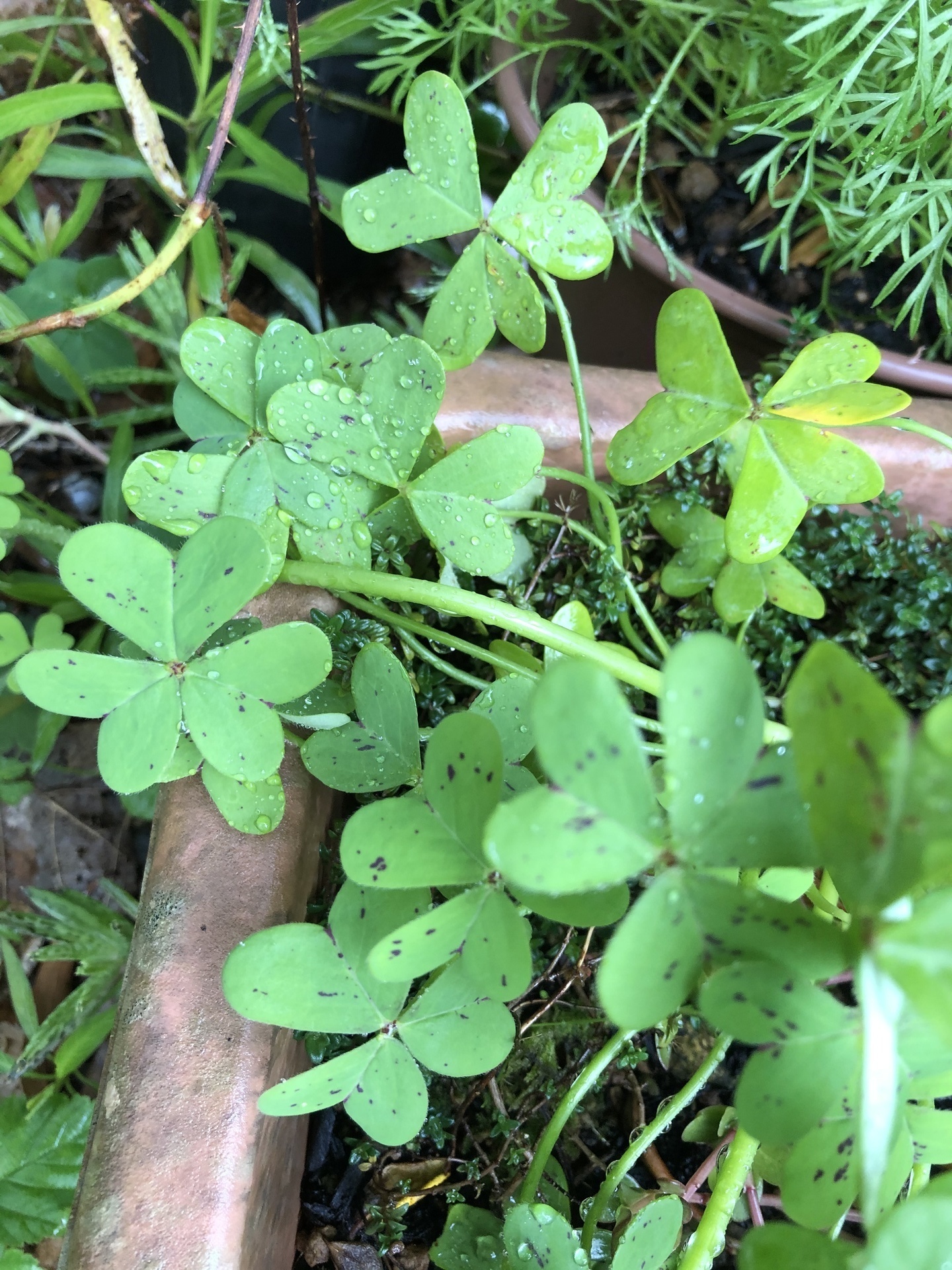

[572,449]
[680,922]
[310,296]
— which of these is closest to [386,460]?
[572,449]

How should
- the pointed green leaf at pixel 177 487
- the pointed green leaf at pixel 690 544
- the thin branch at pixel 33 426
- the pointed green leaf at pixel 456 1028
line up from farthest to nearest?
the thin branch at pixel 33 426
the pointed green leaf at pixel 690 544
the pointed green leaf at pixel 177 487
the pointed green leaf at pixel 456 1028

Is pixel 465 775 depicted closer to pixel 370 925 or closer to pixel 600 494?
pixel 370 925

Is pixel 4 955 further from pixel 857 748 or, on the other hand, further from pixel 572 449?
pixel 857 748

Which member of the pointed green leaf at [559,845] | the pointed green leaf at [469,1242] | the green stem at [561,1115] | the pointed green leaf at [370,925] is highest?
the pointed green leaf at [559,845]

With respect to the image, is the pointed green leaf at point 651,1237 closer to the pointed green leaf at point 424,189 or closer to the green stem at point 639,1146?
the green stem at point 639,1146

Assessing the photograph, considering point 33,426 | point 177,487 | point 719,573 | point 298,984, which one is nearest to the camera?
point 298,984

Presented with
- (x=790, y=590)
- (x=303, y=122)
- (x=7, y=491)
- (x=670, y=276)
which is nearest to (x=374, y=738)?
(x=790, y=590)

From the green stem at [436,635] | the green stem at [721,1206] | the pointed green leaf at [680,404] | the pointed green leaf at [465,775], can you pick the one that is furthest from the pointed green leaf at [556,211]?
the green stem at [721,1206]
